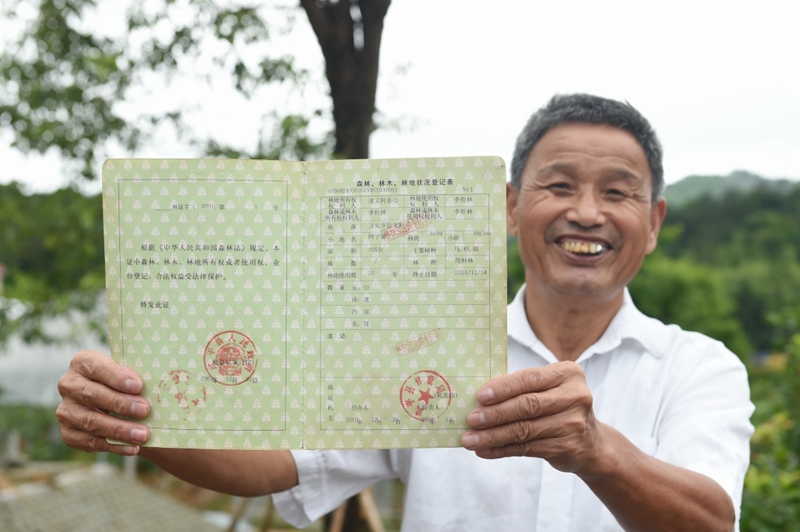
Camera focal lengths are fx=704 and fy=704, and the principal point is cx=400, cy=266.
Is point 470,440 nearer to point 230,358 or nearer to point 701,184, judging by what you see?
point 230,358

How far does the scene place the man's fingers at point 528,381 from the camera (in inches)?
53.6

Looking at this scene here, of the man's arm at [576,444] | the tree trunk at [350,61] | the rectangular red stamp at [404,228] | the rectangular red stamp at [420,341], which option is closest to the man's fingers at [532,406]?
the man's arm at [576,444]

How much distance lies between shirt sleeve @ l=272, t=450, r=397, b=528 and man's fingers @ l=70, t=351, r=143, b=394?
0.59 meters

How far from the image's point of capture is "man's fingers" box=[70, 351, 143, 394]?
143cm

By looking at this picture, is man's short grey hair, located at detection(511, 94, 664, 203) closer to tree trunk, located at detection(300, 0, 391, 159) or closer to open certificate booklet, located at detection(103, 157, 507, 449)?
open certificate booklet, located at detection(103, 157, 507, 449)

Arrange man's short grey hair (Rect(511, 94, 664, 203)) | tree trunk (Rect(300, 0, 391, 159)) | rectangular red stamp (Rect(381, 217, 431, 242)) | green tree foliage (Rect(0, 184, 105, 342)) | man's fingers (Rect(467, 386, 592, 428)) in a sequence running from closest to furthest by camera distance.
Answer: man's fingers (Rect(467, 386, 592, 428)), rectangular red stamp (Rect(381, 217, 431, 242)), man's short grey hair (Rect(511, 94, 664, 203)), tree trunk (Rect(300, 0, 391, 159)), green tree foliage (Rect(0, 184, 105, 342))

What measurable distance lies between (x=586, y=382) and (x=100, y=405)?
1.08 m

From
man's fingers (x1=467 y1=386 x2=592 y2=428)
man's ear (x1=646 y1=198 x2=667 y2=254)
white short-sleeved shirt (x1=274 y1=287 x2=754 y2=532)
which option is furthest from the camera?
man's ear (x1=646 y1=198 x2=667 y2=254)

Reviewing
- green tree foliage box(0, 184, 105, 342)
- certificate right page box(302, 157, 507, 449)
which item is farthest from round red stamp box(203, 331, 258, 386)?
green tree foliage box(0, 184, 105, 342)

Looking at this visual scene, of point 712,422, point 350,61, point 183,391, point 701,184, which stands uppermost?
point 350,61

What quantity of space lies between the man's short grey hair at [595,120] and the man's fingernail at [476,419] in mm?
867

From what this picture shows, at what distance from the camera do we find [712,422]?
167 cm

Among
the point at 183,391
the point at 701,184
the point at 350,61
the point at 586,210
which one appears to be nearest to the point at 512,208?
the point at 586,210

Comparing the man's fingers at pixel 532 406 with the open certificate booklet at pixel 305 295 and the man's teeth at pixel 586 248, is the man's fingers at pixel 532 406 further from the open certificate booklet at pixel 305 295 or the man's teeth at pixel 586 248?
the man's teeth at pixel 586 248
